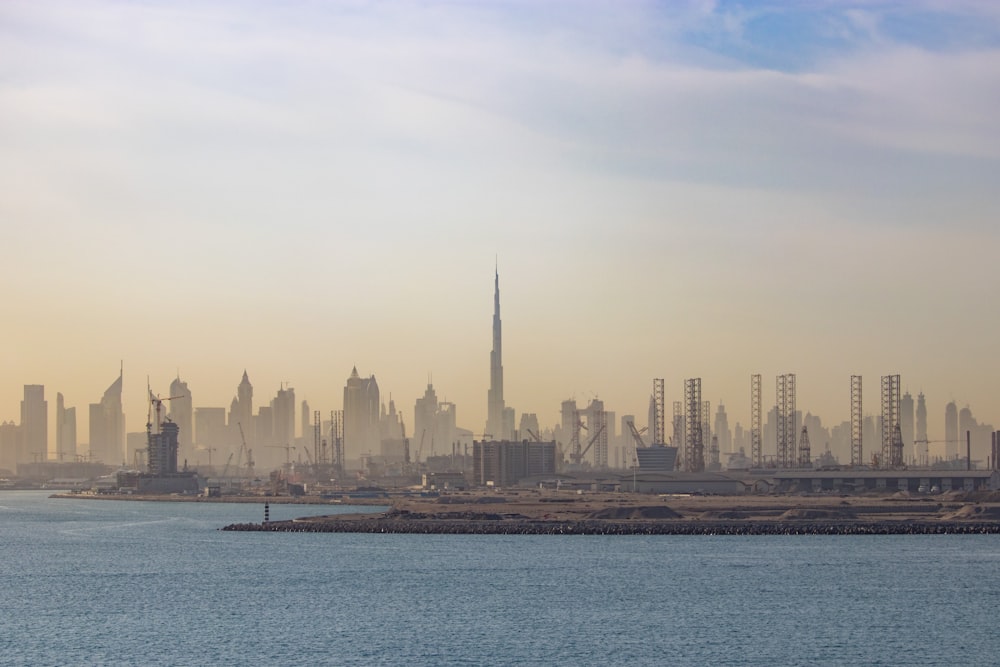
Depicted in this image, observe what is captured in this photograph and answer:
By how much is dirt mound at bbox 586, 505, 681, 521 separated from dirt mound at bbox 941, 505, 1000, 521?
2556 centimetres

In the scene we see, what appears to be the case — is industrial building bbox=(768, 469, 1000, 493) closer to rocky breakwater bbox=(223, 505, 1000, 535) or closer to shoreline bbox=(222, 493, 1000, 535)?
shoreline bbox=(222, 493, 1000, 535)

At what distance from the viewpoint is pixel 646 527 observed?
12538cm

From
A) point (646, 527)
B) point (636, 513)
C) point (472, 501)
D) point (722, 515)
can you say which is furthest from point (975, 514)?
point (472, 501)

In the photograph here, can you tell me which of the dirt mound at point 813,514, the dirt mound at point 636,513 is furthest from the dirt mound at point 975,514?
the dirt mound at point 636,513

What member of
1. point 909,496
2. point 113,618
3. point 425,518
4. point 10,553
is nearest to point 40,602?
point 113,618

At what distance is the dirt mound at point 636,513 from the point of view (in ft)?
460

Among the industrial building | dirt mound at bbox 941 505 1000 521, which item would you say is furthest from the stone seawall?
the industrial building

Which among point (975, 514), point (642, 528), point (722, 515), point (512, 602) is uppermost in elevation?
point (975, 514)

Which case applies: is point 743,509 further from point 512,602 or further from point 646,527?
point 512,602

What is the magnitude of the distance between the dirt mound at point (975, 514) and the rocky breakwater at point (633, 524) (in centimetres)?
50

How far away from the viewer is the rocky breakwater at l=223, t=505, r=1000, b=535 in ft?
405

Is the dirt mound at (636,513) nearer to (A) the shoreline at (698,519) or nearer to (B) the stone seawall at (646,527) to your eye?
(A) the shoreline at (698,519)

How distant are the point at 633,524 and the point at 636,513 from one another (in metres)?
11.8

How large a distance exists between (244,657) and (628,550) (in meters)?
51.7
